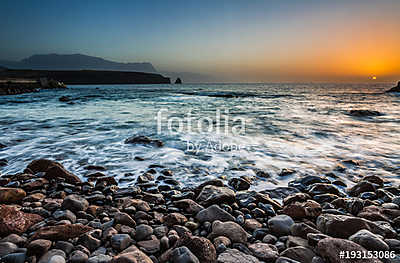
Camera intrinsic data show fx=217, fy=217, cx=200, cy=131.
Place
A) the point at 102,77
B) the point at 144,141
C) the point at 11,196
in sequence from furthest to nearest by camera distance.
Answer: the point at 102,77
the point at 144,141
the point at 11,196

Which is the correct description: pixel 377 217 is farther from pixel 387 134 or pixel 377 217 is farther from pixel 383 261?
pixel 387 134

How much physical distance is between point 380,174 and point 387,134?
447 cm

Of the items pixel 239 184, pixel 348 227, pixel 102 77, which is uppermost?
pixel 102 77

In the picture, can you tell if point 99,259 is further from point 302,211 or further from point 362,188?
point 362,188

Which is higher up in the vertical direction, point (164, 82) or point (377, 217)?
point (164, 82)

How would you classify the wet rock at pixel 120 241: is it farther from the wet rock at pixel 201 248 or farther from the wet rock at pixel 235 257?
the wet rock at pixel 235 257

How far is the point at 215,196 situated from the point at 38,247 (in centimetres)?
164

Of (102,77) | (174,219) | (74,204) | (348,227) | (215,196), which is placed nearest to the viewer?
(348,227)

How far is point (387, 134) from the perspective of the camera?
684cm

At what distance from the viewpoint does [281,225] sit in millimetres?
1950

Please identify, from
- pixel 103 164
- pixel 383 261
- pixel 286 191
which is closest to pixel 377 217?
pixel 383 261

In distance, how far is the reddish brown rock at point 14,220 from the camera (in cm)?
176

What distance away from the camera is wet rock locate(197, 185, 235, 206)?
2477 mm

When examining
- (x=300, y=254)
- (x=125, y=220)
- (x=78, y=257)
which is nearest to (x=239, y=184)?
(x=300, y=254)
